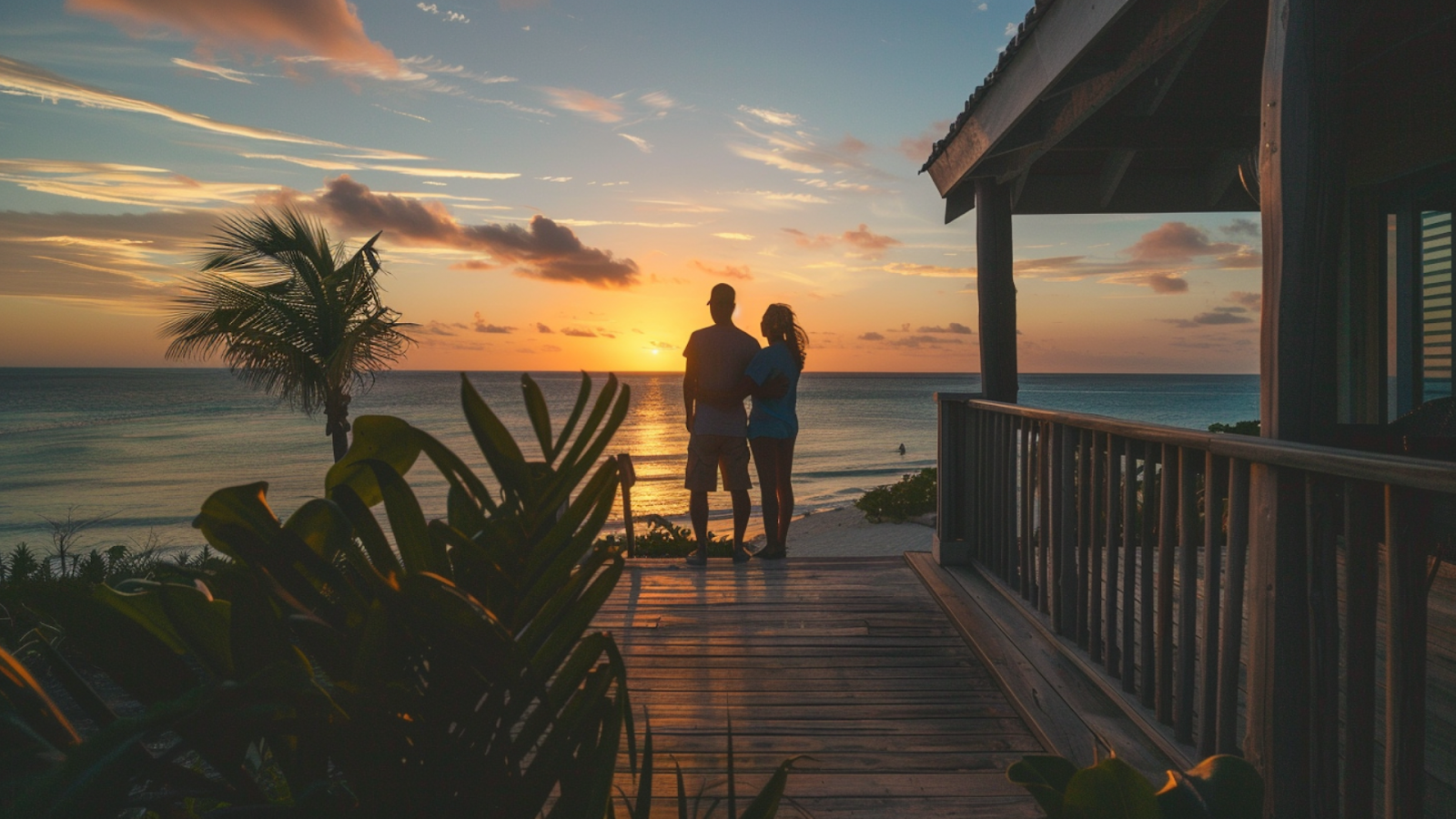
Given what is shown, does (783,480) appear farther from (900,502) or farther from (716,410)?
(900,502)

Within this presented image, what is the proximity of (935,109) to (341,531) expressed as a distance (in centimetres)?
879

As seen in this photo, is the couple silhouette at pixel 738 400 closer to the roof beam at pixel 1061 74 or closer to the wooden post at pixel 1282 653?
the roof beam at pixel 1061 74

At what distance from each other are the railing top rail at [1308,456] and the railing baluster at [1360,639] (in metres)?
0.08

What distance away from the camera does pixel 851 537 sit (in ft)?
33.8

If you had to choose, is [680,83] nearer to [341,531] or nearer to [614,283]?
[341,531]

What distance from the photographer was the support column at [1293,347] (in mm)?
1954

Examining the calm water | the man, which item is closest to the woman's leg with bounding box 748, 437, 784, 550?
the man

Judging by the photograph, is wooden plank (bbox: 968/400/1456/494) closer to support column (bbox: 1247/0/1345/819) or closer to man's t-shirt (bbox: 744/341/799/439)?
support column (bbox: 1247/0/1345/819)

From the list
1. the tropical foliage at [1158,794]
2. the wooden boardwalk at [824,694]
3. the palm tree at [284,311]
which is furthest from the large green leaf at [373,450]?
the palm tree at [284,311]

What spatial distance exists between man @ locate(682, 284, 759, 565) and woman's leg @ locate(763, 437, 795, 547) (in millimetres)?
224

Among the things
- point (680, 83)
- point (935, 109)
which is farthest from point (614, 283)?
point (935, 109)

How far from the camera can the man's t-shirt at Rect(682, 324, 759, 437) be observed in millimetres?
4883

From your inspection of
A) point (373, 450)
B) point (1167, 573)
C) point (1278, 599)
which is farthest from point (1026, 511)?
point (373, 450)

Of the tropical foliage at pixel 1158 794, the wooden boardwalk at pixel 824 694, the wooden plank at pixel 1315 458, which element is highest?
the wooden plank at pixel 1315 458
